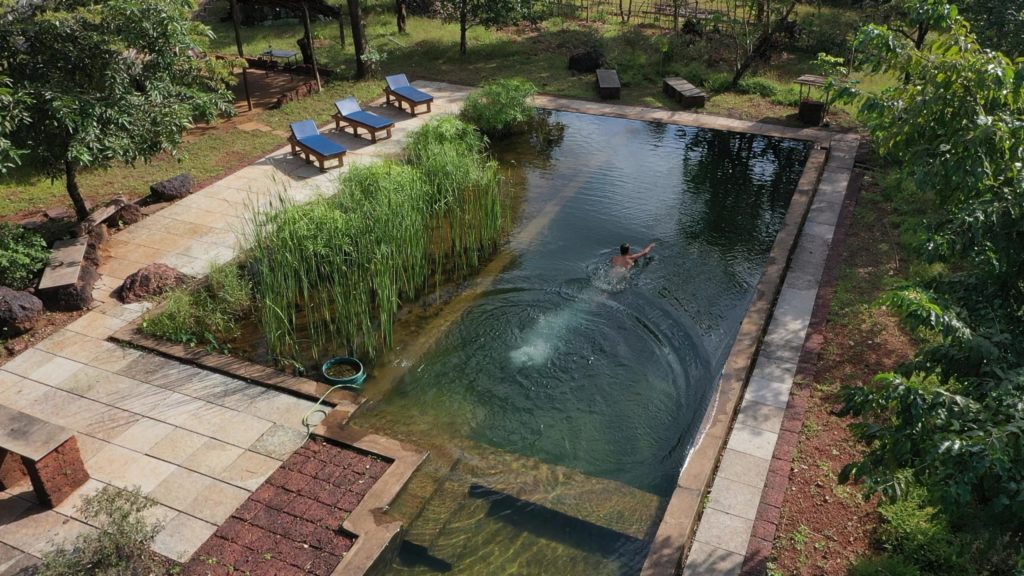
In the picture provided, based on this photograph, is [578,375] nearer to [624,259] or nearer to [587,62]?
[624,259]

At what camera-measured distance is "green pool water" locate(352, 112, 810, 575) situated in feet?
21.7

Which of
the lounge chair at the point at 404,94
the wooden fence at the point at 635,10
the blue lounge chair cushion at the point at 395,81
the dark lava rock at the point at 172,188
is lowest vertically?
the dark lava rock at the point at 172,188

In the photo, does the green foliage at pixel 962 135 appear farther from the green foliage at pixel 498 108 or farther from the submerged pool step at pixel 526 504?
the green foliage at pixel 498 108

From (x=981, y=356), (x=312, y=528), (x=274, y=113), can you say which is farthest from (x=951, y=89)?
(x=274, y=113)

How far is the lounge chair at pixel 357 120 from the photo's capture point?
588 inches

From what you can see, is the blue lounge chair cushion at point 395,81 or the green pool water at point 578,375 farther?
the blue lounge chair cushion at point 395,81

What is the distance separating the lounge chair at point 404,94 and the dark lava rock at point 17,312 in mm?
9300

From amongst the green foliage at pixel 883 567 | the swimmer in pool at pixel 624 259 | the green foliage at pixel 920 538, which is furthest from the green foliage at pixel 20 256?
the green foliage at pixel 920 538

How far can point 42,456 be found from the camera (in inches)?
245

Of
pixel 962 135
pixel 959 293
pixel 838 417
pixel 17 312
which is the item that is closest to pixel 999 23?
pixel 962 135

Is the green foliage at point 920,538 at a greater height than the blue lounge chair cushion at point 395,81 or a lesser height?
lesser

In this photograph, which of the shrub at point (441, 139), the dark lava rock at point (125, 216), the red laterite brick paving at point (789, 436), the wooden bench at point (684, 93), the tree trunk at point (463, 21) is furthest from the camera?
the tree trunk at point (463, 21)

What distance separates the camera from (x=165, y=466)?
7.04 metres

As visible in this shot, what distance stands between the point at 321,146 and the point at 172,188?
2.75 m
